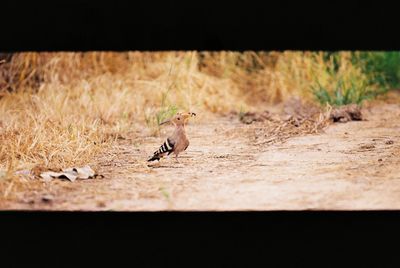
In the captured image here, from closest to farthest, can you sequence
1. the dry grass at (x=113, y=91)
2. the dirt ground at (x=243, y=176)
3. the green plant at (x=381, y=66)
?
the dirt ground at (x=243, y=176) → the dry grass at (x=113, y=91) → the green plant at (x=381, y=66)

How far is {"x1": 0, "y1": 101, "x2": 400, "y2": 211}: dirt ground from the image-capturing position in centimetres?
297

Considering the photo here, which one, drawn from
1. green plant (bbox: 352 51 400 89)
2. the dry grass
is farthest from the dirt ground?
green plant (bbox: 352 51 400 89)

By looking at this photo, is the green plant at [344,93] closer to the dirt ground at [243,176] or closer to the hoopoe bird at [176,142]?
the dirt ground at [243,176]

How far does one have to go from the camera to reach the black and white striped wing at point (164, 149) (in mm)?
3404

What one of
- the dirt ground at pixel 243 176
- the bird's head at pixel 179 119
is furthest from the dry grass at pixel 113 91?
the dirt ground at pixel 243 176

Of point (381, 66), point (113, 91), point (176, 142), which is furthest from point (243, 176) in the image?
point (381, 66)

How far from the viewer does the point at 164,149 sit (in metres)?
3.43

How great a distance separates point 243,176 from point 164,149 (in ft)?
1.46

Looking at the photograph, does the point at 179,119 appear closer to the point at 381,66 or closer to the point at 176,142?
the point at 176,142
